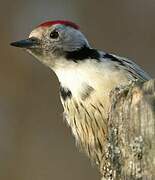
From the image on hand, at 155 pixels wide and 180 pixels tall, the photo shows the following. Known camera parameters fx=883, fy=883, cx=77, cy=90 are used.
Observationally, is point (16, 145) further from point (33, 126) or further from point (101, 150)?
point (101, 150)

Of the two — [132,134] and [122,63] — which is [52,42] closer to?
[122,63]

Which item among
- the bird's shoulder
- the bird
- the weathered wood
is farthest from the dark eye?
the weathered wood

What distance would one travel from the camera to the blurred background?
894 cm

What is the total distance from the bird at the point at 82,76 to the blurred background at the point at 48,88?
10.9 feet

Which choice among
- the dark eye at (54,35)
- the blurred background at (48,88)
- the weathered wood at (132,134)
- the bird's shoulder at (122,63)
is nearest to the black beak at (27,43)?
the dark eye at (54,35)

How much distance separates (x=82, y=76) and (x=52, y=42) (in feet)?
1.37

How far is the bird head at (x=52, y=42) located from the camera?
497 centimetres

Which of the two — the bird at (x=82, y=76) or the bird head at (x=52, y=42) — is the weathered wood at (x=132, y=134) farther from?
the bird head at (x=52, y=42)

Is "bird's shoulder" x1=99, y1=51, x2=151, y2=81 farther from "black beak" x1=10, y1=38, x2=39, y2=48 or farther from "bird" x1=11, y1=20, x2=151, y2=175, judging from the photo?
"black beak" x1=10, y1=38, x2=39, y2=48

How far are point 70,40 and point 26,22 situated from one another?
5551 millimetres

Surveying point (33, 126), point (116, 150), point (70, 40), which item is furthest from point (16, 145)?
point (116, 150)

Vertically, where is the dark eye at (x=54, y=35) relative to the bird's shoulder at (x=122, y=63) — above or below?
above

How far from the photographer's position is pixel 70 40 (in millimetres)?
5098

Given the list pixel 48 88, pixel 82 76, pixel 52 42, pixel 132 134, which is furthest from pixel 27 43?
pixel 48 88
